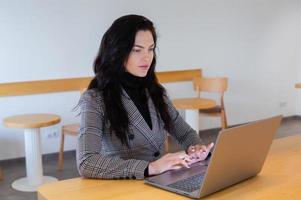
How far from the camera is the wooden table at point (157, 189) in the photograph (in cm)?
121

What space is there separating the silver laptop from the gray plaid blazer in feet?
0.48

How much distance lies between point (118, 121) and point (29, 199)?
2.01 m

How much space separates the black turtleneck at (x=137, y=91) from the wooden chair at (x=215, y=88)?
2.80 metres

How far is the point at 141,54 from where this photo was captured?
164 centimetres

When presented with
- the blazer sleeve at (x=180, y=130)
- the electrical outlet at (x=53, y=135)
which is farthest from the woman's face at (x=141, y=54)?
the electrical outlet at (x=53, y=135)

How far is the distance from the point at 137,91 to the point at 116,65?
18 cm

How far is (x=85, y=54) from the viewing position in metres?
4.40

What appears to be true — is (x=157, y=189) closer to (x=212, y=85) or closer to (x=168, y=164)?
(x=168, y=164)

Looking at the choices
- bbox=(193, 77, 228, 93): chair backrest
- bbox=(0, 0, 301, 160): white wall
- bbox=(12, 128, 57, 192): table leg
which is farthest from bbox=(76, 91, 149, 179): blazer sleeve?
bbox=(193, 77, 228, 93): chair backrest

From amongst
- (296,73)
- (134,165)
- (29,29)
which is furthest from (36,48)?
(296,73)

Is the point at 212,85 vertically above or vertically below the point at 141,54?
below

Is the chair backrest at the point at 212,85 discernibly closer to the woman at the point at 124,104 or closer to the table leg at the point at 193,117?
the table leg at the point at 193,117

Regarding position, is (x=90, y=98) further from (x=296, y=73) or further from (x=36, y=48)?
(x=296, y=73)

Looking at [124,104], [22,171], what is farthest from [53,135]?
[124,104]
